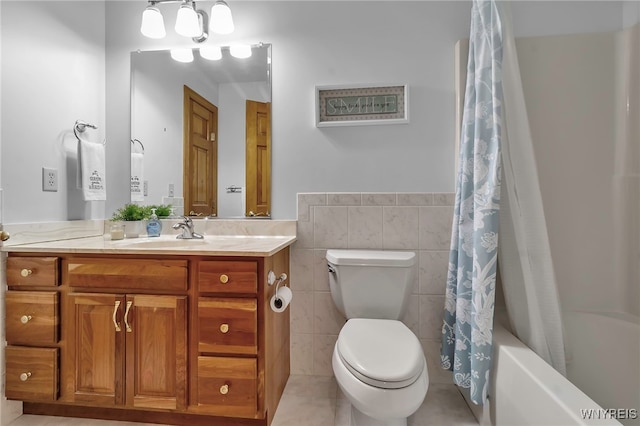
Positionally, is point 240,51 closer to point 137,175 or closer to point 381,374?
point 137,175

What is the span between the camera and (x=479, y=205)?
4.11ft

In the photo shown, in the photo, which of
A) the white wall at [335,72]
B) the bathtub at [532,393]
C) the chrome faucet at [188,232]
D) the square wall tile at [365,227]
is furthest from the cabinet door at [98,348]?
the bathtub at [532,393]

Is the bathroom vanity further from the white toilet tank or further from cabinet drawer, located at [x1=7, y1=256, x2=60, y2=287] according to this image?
the white toilet tank

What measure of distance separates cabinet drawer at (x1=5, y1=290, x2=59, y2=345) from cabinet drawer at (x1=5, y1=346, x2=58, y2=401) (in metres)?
0.05

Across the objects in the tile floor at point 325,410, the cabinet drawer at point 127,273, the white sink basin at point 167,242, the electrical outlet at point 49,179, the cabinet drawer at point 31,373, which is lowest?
the tile floor at point 325,410

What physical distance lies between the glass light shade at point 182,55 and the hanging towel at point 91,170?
2.26ft

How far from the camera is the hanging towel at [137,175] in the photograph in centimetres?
194

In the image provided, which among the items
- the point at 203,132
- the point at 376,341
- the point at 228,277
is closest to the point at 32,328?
the point at 228,277

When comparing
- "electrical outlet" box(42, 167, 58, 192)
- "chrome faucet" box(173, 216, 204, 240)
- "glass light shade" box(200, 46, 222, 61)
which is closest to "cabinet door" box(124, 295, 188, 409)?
"chrome faucet" box(173, 216, 204, 240)

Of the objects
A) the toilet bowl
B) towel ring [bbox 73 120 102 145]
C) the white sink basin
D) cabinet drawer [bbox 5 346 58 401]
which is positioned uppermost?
towel ring [bbox 73 120 102 145]

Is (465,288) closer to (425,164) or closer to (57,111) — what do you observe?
(425,164)

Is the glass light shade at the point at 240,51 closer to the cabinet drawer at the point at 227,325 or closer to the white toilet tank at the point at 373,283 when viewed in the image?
the white toilet tank at the point at 373,283

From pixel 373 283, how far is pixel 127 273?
3.63ft

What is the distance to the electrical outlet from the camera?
5.17 feet
